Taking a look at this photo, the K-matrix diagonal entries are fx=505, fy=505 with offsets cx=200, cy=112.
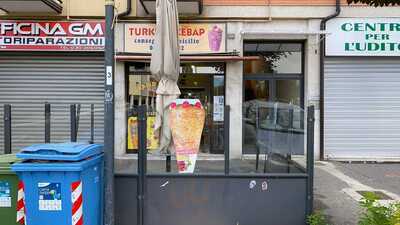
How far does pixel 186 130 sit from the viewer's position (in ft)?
21.1

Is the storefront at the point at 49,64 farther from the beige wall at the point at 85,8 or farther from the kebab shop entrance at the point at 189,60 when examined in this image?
the kebab shop entrance at the point at 189,60

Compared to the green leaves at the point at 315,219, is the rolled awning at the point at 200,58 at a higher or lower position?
higher

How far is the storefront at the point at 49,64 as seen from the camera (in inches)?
510

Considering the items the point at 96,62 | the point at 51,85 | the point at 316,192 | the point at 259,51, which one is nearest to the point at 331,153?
the point at 259,51

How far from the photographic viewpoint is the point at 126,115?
6.88 meters

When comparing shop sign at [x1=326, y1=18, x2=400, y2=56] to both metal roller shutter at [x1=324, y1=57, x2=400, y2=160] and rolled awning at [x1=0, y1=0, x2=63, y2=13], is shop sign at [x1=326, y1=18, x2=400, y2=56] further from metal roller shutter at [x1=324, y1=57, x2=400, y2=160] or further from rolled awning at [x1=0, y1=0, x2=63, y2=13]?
rolled awning at [x1=0, y1=0, x2=63, y2=13]

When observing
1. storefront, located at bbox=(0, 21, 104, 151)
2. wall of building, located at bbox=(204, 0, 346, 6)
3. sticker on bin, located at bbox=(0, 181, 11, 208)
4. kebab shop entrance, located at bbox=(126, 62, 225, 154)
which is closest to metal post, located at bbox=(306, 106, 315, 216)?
sticker on bin, located at bbox=(0, 181, 11, 208)

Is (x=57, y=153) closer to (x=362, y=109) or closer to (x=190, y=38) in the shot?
(x=190, y=38)

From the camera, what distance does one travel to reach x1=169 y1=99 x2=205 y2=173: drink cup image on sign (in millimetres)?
6352

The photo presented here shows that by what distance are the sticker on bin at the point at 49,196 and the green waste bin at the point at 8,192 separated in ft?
1.64

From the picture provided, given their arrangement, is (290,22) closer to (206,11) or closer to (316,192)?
(206,11)

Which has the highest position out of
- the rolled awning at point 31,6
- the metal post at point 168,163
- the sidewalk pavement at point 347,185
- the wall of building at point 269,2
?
the wall of building at point 269,2

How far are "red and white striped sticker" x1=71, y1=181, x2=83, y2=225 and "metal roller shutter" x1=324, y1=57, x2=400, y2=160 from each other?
9.20m

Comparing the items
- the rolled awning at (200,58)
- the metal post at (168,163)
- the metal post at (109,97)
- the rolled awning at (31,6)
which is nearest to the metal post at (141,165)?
the metal post at (168,163)
